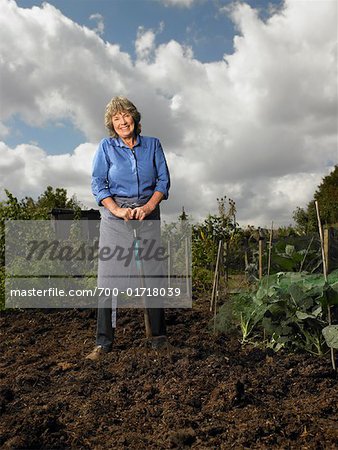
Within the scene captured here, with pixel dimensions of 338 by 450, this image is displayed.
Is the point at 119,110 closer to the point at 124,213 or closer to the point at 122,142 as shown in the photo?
the point at 122,142

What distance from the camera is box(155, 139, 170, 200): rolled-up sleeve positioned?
3908 millimetres

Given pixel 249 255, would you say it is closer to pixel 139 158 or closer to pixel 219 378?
pixel 139 158

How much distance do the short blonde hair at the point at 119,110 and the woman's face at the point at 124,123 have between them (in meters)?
0.03

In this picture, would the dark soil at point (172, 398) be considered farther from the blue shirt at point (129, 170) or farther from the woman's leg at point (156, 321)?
the blue shirt at point (129, 170)

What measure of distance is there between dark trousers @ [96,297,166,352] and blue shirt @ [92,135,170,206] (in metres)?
0.77

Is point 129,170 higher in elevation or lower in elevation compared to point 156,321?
higher

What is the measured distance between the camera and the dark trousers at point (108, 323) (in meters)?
3.89

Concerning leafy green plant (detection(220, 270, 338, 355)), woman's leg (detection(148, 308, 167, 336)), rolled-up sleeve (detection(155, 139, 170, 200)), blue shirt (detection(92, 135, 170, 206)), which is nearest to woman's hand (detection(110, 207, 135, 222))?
blue shirt (detection(92, 135, 170, 206))

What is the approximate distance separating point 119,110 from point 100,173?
49 centimetres

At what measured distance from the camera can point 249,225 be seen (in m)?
9.24

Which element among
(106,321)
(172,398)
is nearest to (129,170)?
(106,321)

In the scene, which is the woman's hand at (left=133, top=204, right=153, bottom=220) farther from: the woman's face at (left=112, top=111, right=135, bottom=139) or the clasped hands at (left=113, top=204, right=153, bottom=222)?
the woman's face at (left=112, top=111, right=135, bottom=139)

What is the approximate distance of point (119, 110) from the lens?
3.88 m

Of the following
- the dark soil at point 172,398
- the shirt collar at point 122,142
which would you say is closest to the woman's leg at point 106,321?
the dark soil at point 172,398
